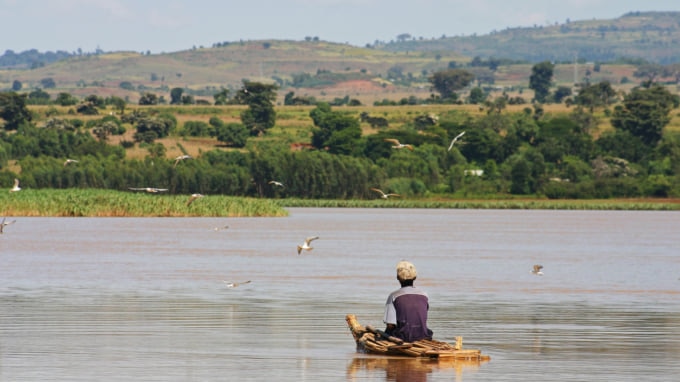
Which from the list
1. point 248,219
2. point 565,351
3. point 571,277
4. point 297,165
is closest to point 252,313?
point 565,351

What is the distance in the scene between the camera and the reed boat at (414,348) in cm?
2392

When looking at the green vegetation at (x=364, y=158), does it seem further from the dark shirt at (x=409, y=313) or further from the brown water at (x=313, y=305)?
the dark shirt at (x=409, y=313)

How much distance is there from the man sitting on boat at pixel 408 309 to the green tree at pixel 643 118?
159135 millimetres

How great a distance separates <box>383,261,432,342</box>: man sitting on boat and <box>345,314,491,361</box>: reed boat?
7.8 inches

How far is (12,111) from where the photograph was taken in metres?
192

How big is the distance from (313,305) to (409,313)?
39.0ft

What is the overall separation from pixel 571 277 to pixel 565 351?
23.2 meters

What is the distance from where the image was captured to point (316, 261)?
56.8 meters

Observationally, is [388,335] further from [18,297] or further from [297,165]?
[297,165]

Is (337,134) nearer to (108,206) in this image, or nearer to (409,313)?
(108,206)

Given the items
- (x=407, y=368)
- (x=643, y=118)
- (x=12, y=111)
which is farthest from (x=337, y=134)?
(x=407, y=368)

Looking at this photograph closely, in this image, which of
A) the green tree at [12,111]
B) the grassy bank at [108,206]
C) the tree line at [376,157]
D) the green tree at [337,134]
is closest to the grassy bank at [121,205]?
the grassy bank at [108,206]

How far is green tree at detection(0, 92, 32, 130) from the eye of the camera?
19162 centimetres

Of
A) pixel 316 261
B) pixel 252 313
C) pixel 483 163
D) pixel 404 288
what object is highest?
pixel 404 288
